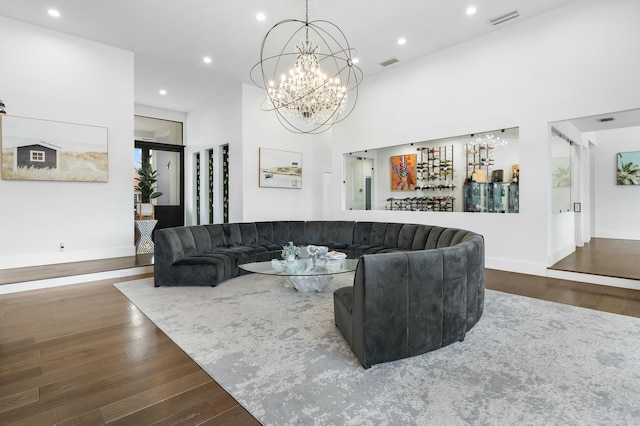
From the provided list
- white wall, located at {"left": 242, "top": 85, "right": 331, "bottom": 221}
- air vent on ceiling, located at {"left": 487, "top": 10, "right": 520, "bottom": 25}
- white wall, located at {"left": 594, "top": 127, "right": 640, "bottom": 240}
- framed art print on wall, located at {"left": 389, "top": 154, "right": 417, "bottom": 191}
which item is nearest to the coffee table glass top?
framed art print on wall, located at {"left": 389, "top": 154, "right": 417, "bottom": 191}

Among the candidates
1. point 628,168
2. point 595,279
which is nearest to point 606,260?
point 595,279

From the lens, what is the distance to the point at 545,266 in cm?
491

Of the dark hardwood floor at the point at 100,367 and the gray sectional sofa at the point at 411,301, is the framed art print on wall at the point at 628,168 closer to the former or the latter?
the dark hardwood floor at the point at 100,367

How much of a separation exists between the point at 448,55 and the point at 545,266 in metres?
3.98

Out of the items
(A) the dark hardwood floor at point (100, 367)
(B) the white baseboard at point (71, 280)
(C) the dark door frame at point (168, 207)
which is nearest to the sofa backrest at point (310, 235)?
(B) the white baseboard at point (71, 280)

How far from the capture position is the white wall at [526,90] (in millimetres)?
4363

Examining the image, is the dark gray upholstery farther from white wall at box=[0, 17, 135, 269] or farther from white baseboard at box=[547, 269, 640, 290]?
white wall at box=[0, 17, 135, 269]

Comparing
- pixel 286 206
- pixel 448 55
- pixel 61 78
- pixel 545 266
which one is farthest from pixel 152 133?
pixel 545 266

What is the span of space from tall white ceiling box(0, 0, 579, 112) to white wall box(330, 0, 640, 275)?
301mm

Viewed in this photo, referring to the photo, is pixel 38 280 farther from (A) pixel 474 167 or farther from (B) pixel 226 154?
(A) pixel 474 167

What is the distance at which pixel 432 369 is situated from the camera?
7.49 feet

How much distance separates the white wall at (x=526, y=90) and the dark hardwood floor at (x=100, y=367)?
5.23 feet

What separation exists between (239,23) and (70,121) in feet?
10.8

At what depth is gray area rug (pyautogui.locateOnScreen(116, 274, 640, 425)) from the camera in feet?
5.96
